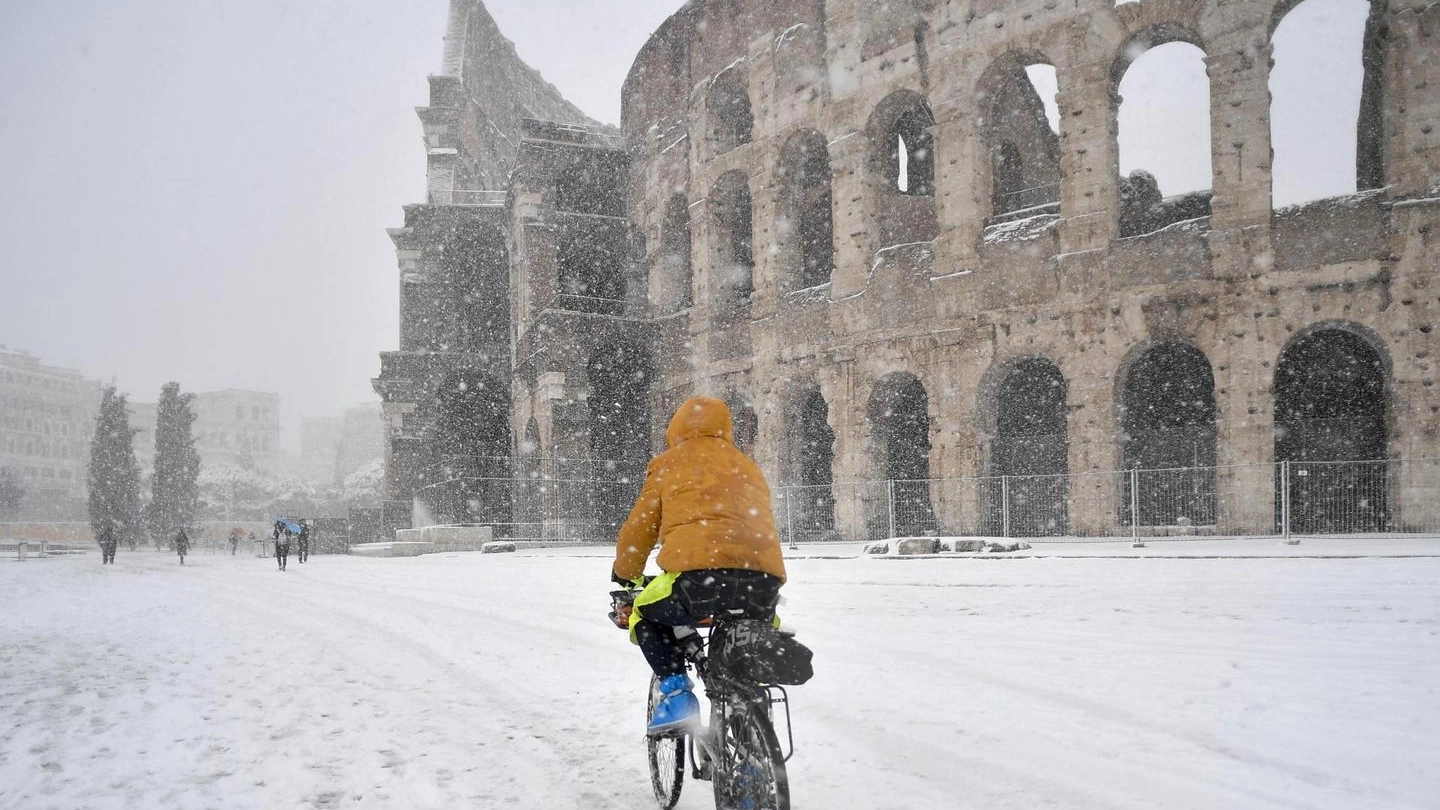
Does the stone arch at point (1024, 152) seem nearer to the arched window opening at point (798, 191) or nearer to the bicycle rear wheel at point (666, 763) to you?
the arched window opening at point (798, 191)

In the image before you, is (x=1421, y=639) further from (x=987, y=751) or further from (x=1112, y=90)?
(x=1112, y=90)

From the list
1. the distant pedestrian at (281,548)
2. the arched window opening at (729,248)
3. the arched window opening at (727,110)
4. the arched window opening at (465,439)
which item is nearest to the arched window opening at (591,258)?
the arched window opening at (729,248)

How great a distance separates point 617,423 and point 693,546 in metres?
26.4

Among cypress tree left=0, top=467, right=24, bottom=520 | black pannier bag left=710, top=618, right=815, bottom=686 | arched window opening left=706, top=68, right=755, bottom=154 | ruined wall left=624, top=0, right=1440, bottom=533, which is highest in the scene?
arched window opening left=706, top=68, right=755, bottom=154

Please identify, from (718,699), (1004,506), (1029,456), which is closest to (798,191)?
(1029,456)

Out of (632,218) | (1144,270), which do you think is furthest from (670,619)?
(632,218)

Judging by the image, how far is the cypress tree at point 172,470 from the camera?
55125 mm

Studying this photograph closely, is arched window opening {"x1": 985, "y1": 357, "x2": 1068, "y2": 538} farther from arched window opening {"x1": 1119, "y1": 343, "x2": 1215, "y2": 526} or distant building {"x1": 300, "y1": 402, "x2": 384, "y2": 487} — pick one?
distant building {"x1": 300, "y1": 402, "x2": 384, "y2": 487}

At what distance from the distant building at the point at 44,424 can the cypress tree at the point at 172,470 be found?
2001 inches

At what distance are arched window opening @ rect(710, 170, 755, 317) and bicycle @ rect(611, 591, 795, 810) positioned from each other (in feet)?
74.2

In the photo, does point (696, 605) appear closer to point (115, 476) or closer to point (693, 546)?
point (693, 546)

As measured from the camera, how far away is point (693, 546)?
3289 millimetres

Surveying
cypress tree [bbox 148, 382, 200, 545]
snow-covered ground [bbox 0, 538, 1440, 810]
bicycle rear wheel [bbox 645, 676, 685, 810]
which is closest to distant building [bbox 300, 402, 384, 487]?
cypress tree [bbox 148, 382, 200, 545]

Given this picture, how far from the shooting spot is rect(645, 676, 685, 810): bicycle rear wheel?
362 centimetres
